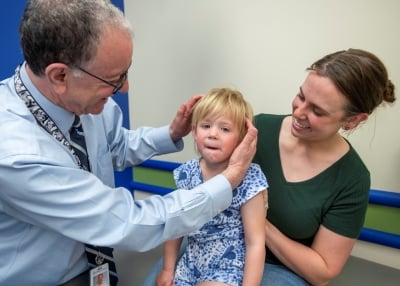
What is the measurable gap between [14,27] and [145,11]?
750 millimetres

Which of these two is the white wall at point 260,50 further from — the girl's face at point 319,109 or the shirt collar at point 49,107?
the shirt collar at point 49,107

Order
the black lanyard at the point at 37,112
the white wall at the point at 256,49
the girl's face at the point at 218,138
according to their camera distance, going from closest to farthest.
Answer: the black lanyard at the point at 37,112 < the girl's face at the point at 218,138 < the white wall at the point at 256,49

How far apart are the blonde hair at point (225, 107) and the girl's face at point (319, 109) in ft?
0.59

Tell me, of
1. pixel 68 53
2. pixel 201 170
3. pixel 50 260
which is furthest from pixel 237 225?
pixel 68 53

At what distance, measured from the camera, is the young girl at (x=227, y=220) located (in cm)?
120

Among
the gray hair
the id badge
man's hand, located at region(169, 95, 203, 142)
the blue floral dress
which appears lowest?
the id badge

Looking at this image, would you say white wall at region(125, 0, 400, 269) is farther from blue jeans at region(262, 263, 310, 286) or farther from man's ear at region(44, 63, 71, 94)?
man's ear at region(44, 63, 71, 94)

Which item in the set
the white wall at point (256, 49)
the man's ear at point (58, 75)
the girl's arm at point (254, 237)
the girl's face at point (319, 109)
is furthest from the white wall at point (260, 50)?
the man's ear at point (58, 75)

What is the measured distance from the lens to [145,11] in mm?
2199

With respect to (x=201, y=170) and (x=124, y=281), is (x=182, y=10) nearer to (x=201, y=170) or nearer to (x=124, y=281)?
(x=201, y=170)

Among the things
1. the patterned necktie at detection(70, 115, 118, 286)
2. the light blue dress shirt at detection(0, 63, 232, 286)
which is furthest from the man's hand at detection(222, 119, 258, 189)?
the patterned necktie at detection(70, 115, 118, 286)

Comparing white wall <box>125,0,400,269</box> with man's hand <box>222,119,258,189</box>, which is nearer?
man's hand <box>222,119,258,189</box>

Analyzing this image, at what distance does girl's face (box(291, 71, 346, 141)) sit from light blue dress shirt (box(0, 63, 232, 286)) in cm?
36

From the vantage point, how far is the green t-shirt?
121 centimetres
